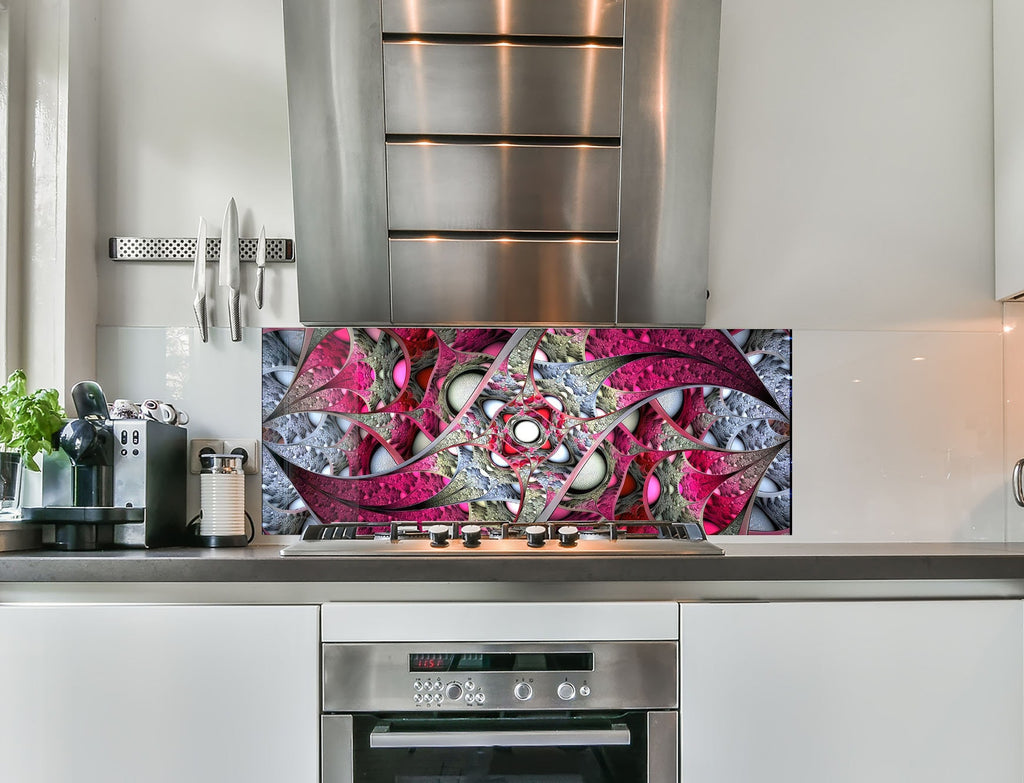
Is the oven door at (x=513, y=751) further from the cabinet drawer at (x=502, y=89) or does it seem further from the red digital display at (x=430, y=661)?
the cabinet drawer at (x=502, y=89)

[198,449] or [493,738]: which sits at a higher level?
[198,449]

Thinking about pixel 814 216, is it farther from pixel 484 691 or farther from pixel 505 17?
pixel 484 691

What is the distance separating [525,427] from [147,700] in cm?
100

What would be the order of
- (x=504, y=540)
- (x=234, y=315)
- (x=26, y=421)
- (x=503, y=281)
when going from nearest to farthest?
(x=26, y=421)
(x=504, y=540)
(x=503, y=281)
(x=234, y=315)

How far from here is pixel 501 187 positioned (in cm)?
181

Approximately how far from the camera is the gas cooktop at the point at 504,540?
1559 millimetres

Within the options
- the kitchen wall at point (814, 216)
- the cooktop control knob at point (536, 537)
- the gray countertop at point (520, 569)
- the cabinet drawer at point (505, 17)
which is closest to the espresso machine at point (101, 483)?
the gray countertop at point (520, 569)

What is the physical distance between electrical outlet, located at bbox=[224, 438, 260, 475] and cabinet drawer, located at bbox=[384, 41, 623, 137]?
2.70ft

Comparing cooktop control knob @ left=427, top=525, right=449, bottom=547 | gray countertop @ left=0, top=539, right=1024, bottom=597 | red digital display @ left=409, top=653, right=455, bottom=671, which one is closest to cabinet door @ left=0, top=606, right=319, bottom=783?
gray countertop @ left=0, top=539, right=1024, bottom=597

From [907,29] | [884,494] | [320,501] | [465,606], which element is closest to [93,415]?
[320,501]

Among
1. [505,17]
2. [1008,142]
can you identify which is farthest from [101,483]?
[1008,142]

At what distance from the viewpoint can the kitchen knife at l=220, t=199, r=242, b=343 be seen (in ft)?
6.44

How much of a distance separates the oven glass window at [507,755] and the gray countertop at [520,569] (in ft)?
0.79

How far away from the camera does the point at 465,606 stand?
1.46 meters
